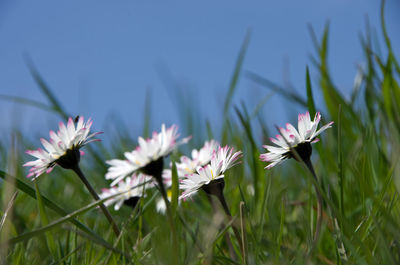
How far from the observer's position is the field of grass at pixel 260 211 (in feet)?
2.39

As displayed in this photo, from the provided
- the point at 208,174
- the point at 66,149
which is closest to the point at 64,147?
the point at 66,149

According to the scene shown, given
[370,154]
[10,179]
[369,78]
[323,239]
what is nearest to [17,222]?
[10,179]

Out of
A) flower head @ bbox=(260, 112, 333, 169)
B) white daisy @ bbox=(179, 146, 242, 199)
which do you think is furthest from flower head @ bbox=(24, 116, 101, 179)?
flower head @ bbox=(260, 112, 333, 169)

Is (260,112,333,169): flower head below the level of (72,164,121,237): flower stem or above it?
below

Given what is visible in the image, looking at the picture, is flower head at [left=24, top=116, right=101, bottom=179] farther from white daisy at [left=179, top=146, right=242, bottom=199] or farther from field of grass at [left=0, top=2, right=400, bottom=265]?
white daisy at [left=179, top=146, right=242, bottom=199]

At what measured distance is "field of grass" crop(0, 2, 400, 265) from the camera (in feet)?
2.39

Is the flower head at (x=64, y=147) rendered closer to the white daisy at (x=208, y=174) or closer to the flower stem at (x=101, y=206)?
the flower stem at (x=101, y=206)

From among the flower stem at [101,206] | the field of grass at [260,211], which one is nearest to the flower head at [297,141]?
the field of grass at [260,211]

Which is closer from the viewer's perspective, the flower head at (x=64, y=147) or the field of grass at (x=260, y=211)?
the field of grass at (x=260, y=211)

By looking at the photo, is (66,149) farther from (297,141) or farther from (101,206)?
(297,141)

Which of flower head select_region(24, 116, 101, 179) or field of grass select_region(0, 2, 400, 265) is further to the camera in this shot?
flower head select_region(24, 116, 101, 179)

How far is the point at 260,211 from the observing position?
1.27 m

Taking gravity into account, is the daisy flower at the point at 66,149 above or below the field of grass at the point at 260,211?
above

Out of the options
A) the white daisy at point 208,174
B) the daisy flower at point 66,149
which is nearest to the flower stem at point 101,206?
the daisy flower at point 66,149
